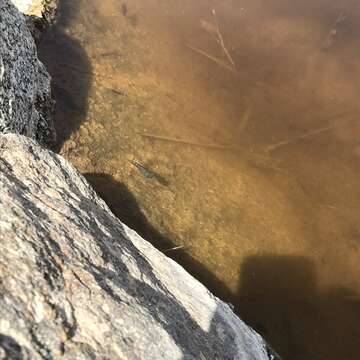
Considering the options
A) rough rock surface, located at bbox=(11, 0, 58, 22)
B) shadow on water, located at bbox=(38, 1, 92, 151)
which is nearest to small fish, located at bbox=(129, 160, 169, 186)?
shadow on water, located at bbox=(38, 1, 92, 151)

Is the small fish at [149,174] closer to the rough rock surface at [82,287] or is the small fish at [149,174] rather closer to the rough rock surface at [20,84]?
the rough rock surface at [20,84]

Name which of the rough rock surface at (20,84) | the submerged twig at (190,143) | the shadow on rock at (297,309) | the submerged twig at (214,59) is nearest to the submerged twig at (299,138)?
the submerged twig at (190,143)

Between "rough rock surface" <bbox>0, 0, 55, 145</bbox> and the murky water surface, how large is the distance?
599mm

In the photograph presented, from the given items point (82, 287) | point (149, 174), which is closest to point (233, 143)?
point (149, 174)

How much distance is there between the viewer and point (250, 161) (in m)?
5.52

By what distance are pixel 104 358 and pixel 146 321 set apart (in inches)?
14.5

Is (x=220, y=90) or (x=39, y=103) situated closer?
(x=39, y=103)

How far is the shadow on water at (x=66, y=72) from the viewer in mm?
5168

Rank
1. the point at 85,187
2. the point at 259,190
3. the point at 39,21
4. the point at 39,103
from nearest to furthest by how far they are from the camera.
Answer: the point at 85,187
the point at 39,103
the point at 259,190
the point at 39,21

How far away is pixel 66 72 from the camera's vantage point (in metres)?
5.84

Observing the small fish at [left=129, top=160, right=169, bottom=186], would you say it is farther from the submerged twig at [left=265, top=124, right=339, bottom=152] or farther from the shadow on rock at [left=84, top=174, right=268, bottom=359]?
the shadow on rock at [left=84, top=174, right=268, bottom=359]

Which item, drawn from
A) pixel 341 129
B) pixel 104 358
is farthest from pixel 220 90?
pixel 104 358

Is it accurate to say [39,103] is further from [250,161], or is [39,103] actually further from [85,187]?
[250,161]

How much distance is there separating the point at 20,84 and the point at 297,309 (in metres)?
3.44
